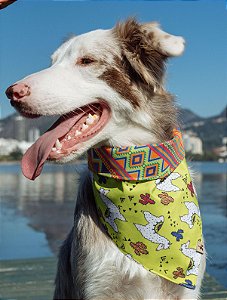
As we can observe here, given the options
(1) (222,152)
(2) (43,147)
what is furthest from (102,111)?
(1) (222,152)

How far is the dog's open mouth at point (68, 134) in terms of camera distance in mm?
2742

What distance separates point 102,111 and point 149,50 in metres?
0.39

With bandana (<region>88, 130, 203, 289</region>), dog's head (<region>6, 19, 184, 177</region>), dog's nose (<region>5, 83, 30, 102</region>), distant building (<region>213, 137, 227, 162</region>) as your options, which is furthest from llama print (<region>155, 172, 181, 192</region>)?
distant building (<region>213, 137, 227, 162</region>)

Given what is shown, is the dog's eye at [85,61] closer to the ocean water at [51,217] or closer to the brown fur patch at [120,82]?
the brown fur patch at [120,82]

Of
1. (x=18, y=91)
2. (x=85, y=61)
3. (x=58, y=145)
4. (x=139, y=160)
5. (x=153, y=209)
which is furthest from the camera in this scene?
(x=153, y=209)

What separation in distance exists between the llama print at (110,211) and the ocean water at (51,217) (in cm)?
28

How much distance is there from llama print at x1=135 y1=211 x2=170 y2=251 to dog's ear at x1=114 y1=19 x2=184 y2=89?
734 mm

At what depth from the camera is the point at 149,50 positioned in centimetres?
282

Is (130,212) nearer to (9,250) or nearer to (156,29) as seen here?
(156,29)

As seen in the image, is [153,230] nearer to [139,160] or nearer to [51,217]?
[139,160]

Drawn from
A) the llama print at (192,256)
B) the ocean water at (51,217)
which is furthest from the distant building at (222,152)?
the llama print at (192,256)

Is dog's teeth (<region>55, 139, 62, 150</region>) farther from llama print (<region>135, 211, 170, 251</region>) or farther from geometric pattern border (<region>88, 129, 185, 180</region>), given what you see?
llama print (<region>135, 211, 170, 251</region>)

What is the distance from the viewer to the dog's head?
2.67 meters

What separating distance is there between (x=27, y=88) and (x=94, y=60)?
1.37ft
